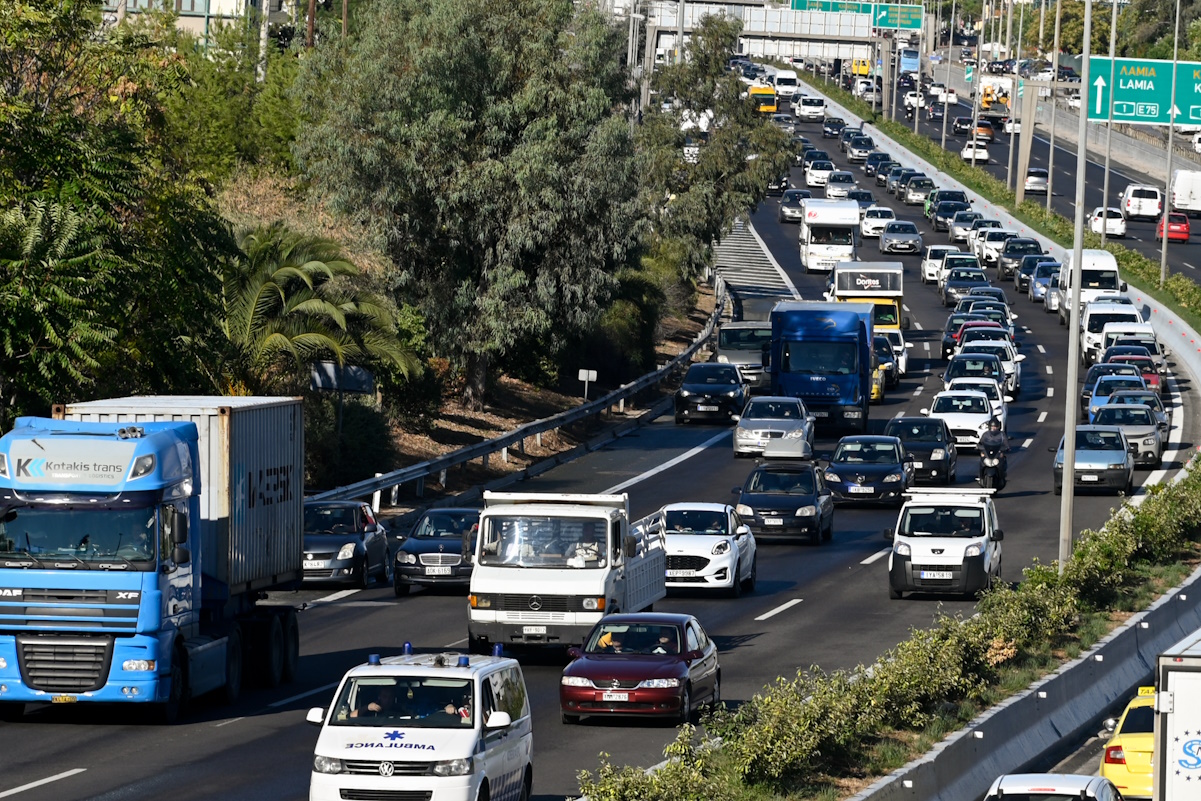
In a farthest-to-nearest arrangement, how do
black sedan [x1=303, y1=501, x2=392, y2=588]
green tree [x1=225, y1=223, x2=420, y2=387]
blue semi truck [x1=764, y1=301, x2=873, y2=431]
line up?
1. blue semi truck [x1=764, y1=301, x2=873, y2=431]
2. green tree [x1=225, y1=223, x2=420, y2=387]
3. black sedan [x1=303, y1=501, x2=392, y2=588]

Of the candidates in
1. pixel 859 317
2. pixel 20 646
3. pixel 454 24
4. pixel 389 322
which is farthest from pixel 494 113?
pixel 20 646

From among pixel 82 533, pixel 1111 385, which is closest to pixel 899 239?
pixel 1111 385

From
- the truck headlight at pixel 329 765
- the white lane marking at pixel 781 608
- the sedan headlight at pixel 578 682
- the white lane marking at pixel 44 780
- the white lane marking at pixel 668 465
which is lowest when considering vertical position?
the white lane marking at pixel 668 465

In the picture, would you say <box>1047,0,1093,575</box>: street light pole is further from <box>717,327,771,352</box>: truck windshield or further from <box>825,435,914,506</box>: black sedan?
<box>717,327,771,352</box>: truck windshield

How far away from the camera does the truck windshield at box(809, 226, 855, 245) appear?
80625 millimetres

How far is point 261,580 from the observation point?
2292 cm

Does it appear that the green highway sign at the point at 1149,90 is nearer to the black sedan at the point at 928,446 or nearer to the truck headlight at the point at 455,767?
the black sedan at the point at 928,446

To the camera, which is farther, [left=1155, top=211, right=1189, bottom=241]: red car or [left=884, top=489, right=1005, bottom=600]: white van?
[left=1155, top=211, right=1189, bottom=241]: red car

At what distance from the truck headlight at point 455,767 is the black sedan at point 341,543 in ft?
54.9

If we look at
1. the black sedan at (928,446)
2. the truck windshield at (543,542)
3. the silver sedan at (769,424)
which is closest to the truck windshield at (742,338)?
the silver sedan at (769,424)

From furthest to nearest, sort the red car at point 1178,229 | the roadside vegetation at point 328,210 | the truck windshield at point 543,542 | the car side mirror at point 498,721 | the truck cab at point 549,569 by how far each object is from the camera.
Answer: the red car at point 1178,229
the roadside vegetation at point 328,210
the truck windshield at point 543,542
the truck cab at point 549,569
the car side mirror at point 498,721

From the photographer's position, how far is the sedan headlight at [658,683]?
67.2ft

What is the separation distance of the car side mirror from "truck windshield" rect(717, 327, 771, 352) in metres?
45.0

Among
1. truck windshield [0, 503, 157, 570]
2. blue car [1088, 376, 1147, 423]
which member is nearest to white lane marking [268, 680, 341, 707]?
truck windshield [0, 503, 157, 570]
